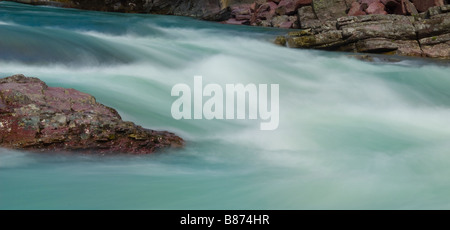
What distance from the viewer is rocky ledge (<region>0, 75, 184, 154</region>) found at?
15.6 feet

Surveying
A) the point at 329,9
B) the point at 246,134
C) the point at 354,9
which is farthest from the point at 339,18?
the point at 246,134

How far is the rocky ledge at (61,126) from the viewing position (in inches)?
187

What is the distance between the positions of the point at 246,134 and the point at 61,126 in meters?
2.44

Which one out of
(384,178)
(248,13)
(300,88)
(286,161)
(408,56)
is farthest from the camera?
(248,13)

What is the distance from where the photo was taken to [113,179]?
4316 millimetres

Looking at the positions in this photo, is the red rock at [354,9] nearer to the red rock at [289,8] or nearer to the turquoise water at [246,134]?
the red rock at [289,8]

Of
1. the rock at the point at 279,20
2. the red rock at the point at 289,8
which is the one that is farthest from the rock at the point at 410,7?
the rock at the point at 279,20

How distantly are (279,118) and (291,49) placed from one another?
5.24 metres

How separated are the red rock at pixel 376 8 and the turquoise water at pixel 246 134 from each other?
5.72 meters

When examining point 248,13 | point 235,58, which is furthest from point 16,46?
point 248,13

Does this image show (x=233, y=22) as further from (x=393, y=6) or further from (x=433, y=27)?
(x=433, y=27)
